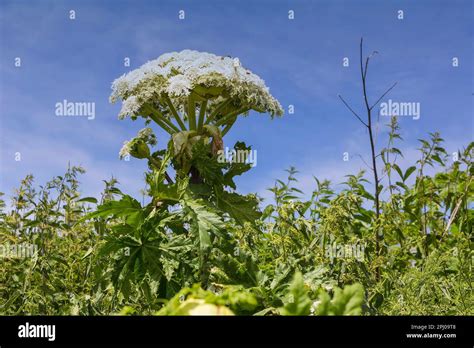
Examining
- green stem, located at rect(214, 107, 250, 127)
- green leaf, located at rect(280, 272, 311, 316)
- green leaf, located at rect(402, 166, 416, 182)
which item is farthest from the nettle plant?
green leaf, located at rect(280, 272, 311, 316)

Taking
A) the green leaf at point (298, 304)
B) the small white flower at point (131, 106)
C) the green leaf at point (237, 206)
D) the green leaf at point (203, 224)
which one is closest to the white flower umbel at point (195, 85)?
the small white flower at point (131, 106)

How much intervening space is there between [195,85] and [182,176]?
1.65 ft

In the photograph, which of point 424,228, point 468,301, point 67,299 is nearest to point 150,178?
point 67,299

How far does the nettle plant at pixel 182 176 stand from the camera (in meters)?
2.15

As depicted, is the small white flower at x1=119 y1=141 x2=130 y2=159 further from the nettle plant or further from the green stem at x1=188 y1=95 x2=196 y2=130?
the green stem at x1=188 y1=95 x2=196 y2=130

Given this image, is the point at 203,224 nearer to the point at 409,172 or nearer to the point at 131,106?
the point at 131,106

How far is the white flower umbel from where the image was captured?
2803mm

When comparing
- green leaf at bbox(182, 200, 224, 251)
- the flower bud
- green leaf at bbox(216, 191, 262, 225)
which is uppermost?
the flower bud

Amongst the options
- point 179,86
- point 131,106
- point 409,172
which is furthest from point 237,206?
point 409,172

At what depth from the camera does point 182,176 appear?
264cm
